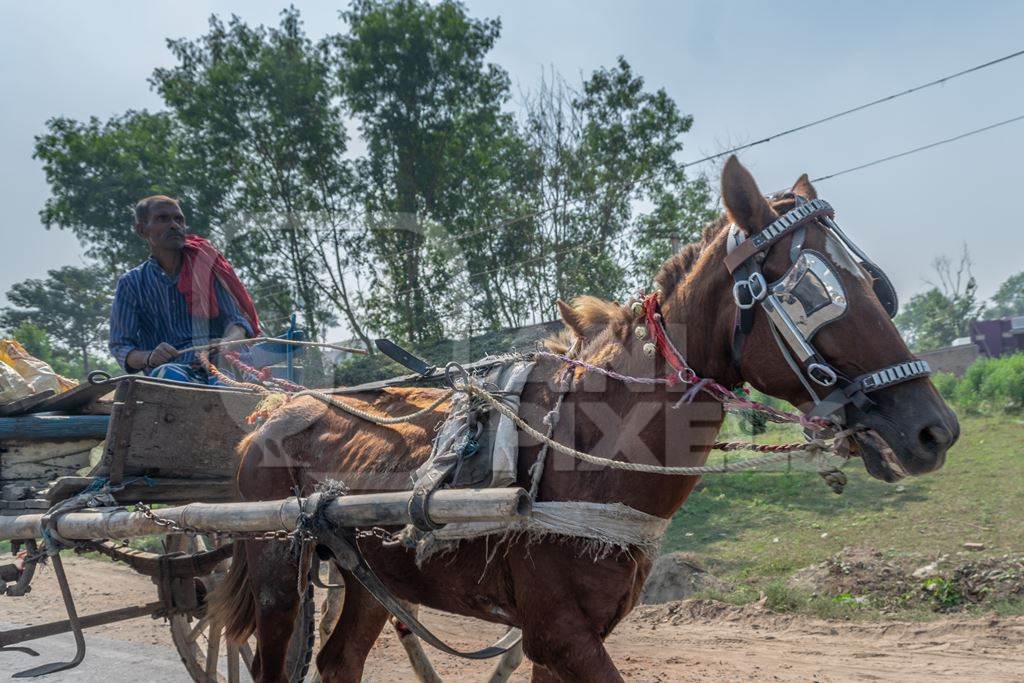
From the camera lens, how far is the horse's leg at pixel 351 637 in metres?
3.90

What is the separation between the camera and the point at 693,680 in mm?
5531

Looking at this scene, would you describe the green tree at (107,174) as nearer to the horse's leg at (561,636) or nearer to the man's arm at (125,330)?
the man's arm at (125,330)

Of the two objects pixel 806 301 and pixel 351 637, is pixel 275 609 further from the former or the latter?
pixel 806 301

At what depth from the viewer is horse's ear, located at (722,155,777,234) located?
110 inches

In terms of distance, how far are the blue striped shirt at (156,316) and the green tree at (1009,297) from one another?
8997 cm

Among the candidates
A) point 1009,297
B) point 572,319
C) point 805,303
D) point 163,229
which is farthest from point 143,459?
point 1009,297

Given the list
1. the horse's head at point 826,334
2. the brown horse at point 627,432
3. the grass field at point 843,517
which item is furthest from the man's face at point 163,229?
the grass field at point 843,517

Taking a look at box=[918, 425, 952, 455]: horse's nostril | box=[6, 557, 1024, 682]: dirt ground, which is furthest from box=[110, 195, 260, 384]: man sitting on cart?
box=[918, 425, 952, 455]: horse's nostril

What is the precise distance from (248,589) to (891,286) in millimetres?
3216

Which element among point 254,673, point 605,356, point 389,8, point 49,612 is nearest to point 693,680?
point 254,673

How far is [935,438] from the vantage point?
2.42m

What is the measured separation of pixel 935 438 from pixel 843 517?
812 centimetres

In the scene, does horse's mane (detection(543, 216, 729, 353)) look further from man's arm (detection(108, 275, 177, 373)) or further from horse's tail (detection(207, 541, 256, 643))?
man's arm (detection(108, 275, 177, 373))

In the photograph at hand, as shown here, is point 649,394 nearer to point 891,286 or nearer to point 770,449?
point 770,449
